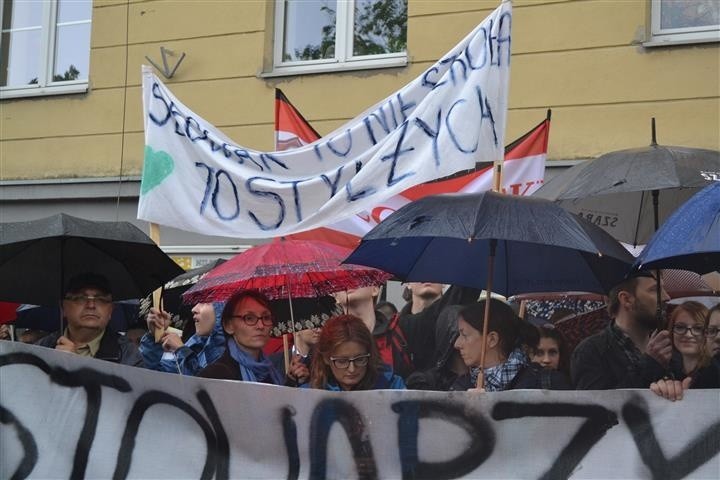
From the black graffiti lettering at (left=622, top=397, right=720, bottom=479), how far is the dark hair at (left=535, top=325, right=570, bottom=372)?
152 cm

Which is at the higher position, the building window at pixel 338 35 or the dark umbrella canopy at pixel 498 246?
the building window at pixel 338 35

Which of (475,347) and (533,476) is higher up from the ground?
(475,347)

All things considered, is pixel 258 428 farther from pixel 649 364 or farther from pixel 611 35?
pixel 611 35

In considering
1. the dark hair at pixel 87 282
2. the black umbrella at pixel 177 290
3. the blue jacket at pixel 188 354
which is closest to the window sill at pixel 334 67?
the black umbrella at pixel 177 290

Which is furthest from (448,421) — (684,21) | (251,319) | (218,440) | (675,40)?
(684,21)

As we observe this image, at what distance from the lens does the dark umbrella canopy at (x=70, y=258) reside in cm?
484

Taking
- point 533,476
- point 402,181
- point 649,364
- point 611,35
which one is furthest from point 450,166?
point 611,35

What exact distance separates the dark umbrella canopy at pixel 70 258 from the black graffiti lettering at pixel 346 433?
1298 mm

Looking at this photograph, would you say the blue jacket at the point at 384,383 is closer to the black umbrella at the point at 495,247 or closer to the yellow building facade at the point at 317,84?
the black umbrella at the point at 495,247

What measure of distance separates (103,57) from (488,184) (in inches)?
194

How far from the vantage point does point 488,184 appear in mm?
6328

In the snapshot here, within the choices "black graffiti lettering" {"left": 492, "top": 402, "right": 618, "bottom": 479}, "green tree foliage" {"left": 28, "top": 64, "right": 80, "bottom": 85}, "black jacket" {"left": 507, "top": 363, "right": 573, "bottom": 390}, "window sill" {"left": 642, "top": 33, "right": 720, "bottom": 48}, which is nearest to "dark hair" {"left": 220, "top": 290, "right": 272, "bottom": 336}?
"black jacket" {"left": 507, "top": 363, "right": 573, "bottom": 390}

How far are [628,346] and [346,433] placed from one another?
138 cm

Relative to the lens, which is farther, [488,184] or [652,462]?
[488,184]
